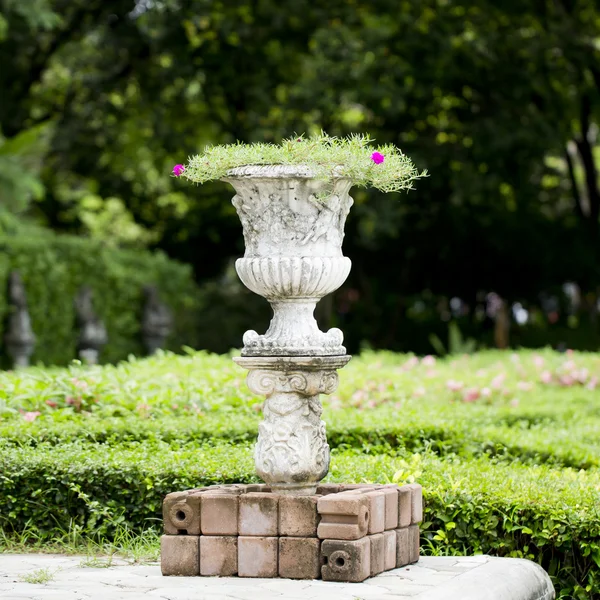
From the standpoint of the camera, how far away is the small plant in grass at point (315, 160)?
586 centimetres

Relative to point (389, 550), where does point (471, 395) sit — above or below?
above

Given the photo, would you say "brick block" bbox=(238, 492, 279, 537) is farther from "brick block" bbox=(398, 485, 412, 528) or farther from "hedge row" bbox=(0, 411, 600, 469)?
"hedge row" bbox=(0, 411, 600, 469)

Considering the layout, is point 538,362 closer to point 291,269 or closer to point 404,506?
point 404,506

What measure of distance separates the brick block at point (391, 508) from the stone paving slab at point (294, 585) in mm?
231

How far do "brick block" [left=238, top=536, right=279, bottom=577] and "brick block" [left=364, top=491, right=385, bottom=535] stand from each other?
1.56 feet

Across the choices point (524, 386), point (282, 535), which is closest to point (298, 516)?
point (282, 535)

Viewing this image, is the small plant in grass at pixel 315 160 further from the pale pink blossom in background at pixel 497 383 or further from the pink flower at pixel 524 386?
the pink flower at pixel 524 386

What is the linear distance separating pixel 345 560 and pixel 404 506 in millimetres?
693

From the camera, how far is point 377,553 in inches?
225

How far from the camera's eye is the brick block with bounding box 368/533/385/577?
18.6ft

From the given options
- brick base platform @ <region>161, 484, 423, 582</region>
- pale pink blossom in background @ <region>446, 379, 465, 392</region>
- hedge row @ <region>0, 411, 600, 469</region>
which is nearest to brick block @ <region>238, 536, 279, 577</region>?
brick base platform @ <region>161, 484, 423, 582</region>

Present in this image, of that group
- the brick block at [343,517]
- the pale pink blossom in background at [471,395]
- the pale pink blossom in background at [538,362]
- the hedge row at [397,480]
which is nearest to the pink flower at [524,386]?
the pale pink blossom in background at [471,395]

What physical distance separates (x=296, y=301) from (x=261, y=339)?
0.26 metres

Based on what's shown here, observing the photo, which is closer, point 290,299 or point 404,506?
point 290,299
